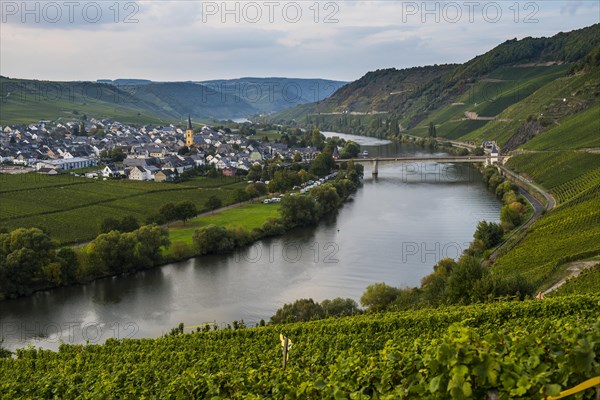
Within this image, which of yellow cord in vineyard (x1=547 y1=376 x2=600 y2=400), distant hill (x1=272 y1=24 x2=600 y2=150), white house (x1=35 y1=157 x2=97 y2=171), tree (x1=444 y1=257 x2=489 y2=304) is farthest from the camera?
distant hill (x1=272 y1=24 x2=600 y2=150)

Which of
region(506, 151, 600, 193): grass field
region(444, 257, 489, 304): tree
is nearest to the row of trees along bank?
region(444, 257, 489, 304): tree

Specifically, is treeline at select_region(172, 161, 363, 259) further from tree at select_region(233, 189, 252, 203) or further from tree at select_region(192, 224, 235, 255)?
tree at select_region(233, 189, 252, 203)

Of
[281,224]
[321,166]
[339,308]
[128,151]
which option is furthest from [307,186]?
Answer: [128,151]

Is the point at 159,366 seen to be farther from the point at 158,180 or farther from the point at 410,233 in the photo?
the point at 158,180

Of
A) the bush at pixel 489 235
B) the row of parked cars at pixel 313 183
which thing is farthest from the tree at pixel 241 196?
the bush at pixel 489 235

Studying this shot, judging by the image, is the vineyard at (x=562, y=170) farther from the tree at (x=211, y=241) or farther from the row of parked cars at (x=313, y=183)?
the tree at (x=211, y=241)
